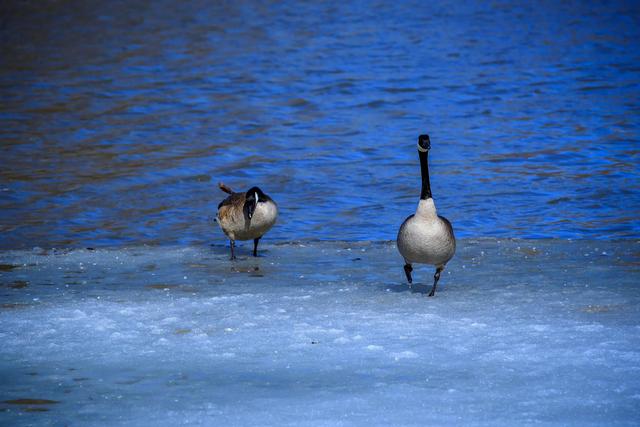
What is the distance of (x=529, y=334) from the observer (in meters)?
6.95

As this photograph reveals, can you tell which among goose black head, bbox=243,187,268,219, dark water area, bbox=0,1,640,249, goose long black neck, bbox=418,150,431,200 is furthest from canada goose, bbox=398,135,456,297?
dark water area, bbox=0,1,640,249

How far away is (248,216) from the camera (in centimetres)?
975

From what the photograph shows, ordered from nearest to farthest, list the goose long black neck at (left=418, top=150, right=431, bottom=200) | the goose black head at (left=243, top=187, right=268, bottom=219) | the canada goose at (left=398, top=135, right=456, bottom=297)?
the canada goose at (left=398, top=135, right=456, bottom=297) → the goose long black neck at (left=418, top=150, right=431, bottom=200) → the goose black head at (left=243, top=187, right=268, bottom=219)

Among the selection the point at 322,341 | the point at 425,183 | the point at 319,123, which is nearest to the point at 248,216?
the point at 425,183

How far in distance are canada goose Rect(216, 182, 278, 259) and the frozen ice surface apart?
0.31m

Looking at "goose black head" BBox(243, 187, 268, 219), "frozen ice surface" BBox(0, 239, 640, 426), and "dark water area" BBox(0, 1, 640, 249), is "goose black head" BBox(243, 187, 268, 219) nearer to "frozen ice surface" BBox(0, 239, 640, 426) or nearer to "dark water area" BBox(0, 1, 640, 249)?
"frozen ice surface" BBox(0, 239, 640, 426)

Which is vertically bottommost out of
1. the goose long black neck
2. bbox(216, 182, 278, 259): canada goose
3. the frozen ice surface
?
the frozen ice surface

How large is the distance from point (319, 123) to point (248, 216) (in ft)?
32.0

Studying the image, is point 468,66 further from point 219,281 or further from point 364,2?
point 219,281

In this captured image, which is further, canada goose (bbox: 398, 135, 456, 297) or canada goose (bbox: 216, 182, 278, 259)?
canada goose (bbox: 216, 182, 278, 259)

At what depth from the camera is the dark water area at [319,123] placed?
12898mm

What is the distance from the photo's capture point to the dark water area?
42.3ft

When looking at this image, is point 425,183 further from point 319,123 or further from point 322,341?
point 319,123

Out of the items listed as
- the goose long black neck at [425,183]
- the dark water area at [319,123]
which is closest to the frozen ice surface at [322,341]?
the goose long black neck at [425,183]
